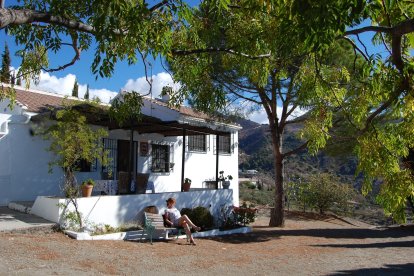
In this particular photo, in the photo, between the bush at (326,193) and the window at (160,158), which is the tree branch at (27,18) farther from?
the bush at (326,193)

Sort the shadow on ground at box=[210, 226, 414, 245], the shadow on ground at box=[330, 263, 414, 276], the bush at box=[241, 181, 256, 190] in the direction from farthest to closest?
the bush at box=[241, 181, 256, 190]
the shadow on ground at box=[210, 226, 414, 245]
the shadow on ground at box=[330, 263, 414, 276]

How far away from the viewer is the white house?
13.6m

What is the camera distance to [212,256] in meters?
10.6

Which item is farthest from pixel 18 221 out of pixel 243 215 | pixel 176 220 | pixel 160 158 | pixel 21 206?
pixel 160 158

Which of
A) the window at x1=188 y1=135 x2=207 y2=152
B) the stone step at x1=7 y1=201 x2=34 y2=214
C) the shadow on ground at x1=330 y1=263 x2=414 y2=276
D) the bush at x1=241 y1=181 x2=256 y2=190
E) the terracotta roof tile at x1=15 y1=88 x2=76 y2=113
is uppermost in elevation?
the terracotta roof tile at x1=15 y1=88 x2=76 y2=113

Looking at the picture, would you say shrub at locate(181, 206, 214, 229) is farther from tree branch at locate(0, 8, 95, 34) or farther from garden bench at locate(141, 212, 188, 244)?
tree branch at locate(0, 8, 95, 34)

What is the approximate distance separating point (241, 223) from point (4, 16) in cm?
1348

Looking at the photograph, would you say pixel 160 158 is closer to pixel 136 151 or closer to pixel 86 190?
pixel 136 151

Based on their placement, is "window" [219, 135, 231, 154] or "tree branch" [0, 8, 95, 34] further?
"window" [219, 135, 231, 154]

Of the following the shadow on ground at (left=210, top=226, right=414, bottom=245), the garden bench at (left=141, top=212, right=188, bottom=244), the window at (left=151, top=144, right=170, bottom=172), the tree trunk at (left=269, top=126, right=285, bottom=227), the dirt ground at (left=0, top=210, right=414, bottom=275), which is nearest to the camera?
the dirt ground at (left=0, top=210, right=414, bottom=275)

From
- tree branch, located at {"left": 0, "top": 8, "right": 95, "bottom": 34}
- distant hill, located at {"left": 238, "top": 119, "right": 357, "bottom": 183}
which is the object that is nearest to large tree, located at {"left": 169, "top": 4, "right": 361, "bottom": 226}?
A: tree branch, located at {"left": 0, "top": 8, "right": 95, "bottom": 34}

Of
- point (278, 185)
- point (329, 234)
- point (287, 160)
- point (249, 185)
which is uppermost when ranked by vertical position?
point (287, 160)

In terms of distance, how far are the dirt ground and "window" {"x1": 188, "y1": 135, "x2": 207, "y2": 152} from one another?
254 inches

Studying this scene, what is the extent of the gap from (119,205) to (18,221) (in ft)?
9.09
